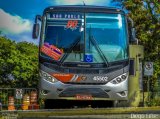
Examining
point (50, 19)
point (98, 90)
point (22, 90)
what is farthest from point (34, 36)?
point (22, 90)

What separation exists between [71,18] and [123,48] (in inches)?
65.9

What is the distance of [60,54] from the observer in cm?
1254

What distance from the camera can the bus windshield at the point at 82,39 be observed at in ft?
40.9

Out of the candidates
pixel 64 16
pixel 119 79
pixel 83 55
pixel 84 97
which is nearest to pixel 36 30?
pixel 64 16

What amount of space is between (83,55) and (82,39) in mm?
441

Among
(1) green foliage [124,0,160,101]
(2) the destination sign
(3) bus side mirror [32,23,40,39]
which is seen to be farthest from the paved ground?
(1) green foliage [124,0,160,101]

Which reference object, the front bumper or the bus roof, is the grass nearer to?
the front bumper

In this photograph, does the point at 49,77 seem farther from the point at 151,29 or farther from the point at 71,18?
the point at 151,29

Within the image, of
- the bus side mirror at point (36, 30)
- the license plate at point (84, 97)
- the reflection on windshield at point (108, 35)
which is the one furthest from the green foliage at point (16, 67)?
the license plate at point (84, 97)

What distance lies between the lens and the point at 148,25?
2897 cm

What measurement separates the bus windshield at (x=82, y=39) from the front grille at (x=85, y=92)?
0.79 meters

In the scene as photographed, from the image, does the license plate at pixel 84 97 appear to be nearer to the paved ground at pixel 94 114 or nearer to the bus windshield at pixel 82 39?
the bus windshield at pixel 82 39

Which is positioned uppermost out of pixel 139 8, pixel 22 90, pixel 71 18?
pixel 139 8

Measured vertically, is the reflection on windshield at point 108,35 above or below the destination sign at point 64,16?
below
